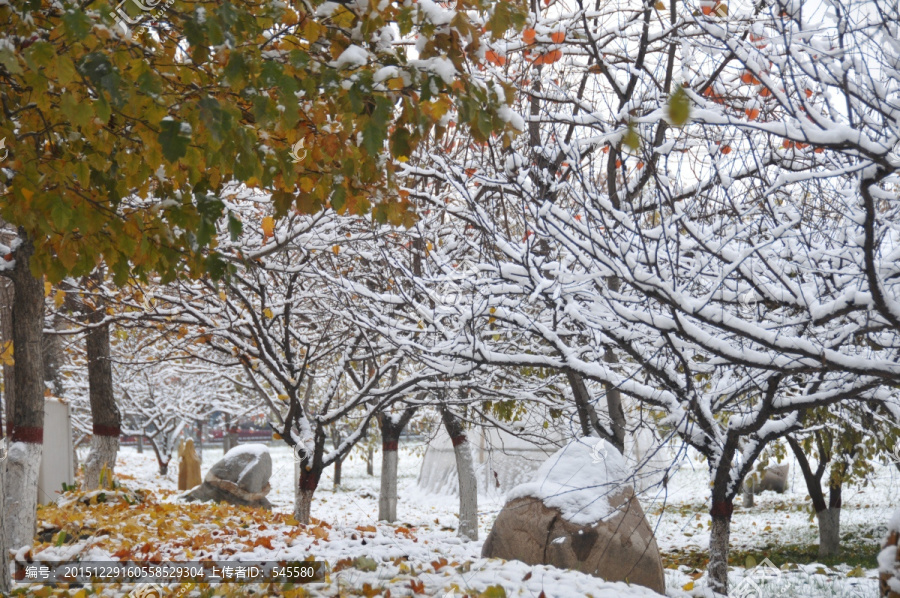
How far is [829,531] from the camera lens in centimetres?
982

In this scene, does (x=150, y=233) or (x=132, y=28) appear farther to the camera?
(x=150, y=233)

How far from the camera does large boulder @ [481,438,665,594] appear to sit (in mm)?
5289

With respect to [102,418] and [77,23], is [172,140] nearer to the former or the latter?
[77,23]

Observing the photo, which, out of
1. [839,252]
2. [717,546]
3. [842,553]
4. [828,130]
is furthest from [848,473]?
[828,130]

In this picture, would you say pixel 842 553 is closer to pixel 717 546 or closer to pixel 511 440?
pixel 717 546

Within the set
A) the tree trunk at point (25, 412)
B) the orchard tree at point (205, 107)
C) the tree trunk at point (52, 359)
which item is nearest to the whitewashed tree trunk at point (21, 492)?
the tree trunk at point (25, 412)

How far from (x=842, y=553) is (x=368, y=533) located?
22.8 ft

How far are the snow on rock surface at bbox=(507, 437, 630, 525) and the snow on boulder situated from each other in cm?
207

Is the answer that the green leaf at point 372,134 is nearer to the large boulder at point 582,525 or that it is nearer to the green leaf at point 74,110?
the green leaf at point 74,110

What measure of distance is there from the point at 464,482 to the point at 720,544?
492cm

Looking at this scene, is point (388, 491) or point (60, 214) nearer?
point (60, 214)

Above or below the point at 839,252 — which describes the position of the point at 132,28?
above

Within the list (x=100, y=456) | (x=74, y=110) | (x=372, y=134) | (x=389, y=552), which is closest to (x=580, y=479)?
(x=389, y=552)

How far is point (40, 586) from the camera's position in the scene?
481 centimetres
